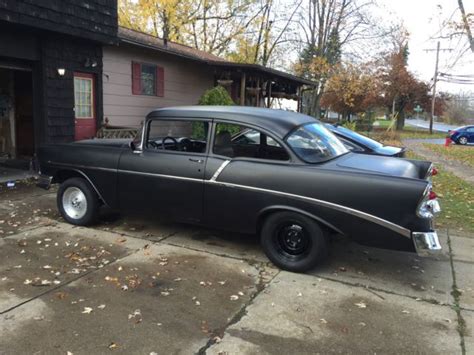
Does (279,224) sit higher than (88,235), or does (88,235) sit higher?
(279,224)

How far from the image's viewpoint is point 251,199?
4699 millimetres

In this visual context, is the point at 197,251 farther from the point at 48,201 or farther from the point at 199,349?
the point at 48,201

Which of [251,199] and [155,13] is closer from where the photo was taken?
[251,199]

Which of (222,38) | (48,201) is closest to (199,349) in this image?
(48,201)

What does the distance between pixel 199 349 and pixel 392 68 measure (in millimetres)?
39799

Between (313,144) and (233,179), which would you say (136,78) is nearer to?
(233,179)

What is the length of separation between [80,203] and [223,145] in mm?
2313

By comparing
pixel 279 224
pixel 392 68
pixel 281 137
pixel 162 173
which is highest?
pixel 392 68

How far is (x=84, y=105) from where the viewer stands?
1053 cm

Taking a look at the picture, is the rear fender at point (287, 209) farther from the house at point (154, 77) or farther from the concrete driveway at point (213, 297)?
the house at point (154, 77)

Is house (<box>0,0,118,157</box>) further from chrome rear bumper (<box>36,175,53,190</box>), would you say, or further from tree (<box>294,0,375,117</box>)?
tree (<box>294,0,375,117</box>)

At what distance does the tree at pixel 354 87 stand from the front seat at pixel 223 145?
2707cm

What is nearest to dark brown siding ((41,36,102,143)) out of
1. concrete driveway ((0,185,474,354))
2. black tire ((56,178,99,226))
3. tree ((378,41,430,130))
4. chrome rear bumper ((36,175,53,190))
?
chrome rear bumper ((36,175,53,190))

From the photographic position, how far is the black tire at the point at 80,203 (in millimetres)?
5855
